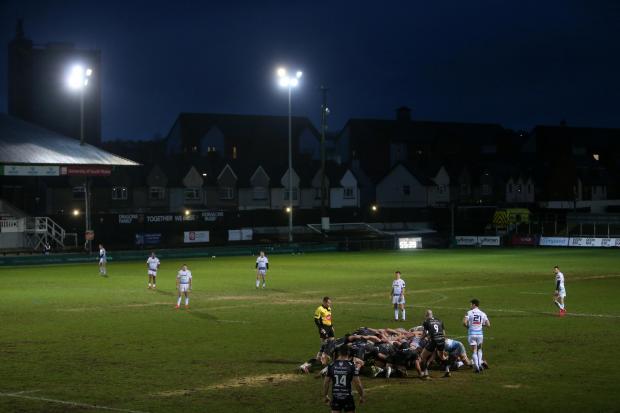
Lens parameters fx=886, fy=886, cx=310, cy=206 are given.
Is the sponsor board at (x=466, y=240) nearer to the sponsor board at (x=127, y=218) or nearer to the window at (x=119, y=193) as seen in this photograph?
the sponsor board at (x=127, y=218)

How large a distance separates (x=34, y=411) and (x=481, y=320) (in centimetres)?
1104

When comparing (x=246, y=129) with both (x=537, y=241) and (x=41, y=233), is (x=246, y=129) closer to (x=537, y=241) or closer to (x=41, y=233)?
(x=537, y=241)

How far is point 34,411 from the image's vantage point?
60.1 feet

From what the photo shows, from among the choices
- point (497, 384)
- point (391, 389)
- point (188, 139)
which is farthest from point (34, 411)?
point (188, 139)

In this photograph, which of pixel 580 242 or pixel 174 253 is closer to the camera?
pixel 174 253

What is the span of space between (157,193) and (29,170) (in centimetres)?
3892

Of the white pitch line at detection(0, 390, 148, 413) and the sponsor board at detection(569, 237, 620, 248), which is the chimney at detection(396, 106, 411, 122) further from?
the white pitch line at detection(0, 390, 148, 413)

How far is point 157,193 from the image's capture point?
109 metres

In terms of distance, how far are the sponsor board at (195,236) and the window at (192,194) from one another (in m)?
21.8

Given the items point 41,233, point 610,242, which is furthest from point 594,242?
point 41,233

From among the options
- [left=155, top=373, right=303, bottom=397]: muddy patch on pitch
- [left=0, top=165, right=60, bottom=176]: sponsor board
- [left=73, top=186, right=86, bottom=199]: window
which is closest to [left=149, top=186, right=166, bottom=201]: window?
[left=73, top=186, right=86, bottom=199]: window

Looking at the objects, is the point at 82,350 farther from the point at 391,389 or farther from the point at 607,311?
the point at 607,311

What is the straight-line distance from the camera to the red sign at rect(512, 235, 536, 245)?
97.8 m

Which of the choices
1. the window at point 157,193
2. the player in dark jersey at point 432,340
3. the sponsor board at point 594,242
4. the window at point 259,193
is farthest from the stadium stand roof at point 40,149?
the player in dark jersey at point 432,340
